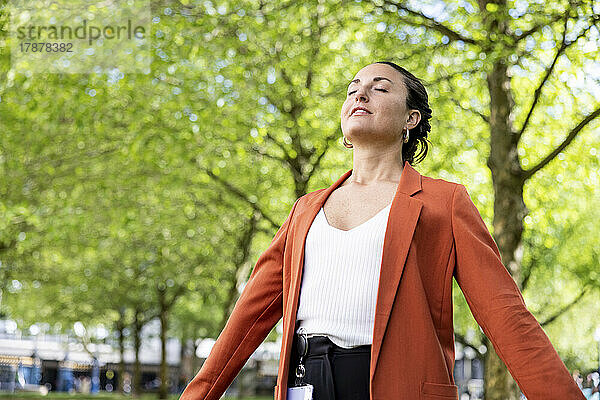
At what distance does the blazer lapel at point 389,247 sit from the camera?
2.33m

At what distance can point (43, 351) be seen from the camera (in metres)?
66.8

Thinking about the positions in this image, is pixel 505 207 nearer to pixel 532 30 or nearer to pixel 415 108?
pixel 532 30

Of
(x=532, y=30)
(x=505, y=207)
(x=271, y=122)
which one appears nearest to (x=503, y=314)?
(x=505, y=207)

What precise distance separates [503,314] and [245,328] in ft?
3.07

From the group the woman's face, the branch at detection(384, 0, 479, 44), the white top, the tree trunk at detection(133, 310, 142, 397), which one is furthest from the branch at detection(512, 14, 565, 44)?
the tree trunk at detection(133, 310, 142, 397)

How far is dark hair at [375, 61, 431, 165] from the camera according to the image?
2844 millimetres

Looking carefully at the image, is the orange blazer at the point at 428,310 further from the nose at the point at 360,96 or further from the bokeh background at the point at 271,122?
the bokeh background at the point at 271,122

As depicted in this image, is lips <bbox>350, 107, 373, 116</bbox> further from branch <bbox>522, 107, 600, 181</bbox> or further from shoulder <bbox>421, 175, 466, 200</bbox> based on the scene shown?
branch <bbox>522, 107, 600, 181</bbox>

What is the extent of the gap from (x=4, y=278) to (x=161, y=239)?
6.08 m

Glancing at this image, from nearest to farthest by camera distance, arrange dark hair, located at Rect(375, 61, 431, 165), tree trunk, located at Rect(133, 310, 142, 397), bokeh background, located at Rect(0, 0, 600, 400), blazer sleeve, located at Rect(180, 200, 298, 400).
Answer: blazer sleeve, located at Rect(180, 200, 298, 400), dark hair, located at Rect(375, 61, 431, 165), bokeh background, located at Rect(0, 0, 600, 400), tree trunk, located at Rect(133, 310, 142, 397)

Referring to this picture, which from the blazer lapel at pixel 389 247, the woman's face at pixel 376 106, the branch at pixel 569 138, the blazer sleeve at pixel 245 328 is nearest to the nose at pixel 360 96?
the woman's face at pixel 376 106

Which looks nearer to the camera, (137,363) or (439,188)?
(439,188)

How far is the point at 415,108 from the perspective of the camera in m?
2.85

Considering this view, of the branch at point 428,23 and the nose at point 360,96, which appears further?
the branch at point 428,23
